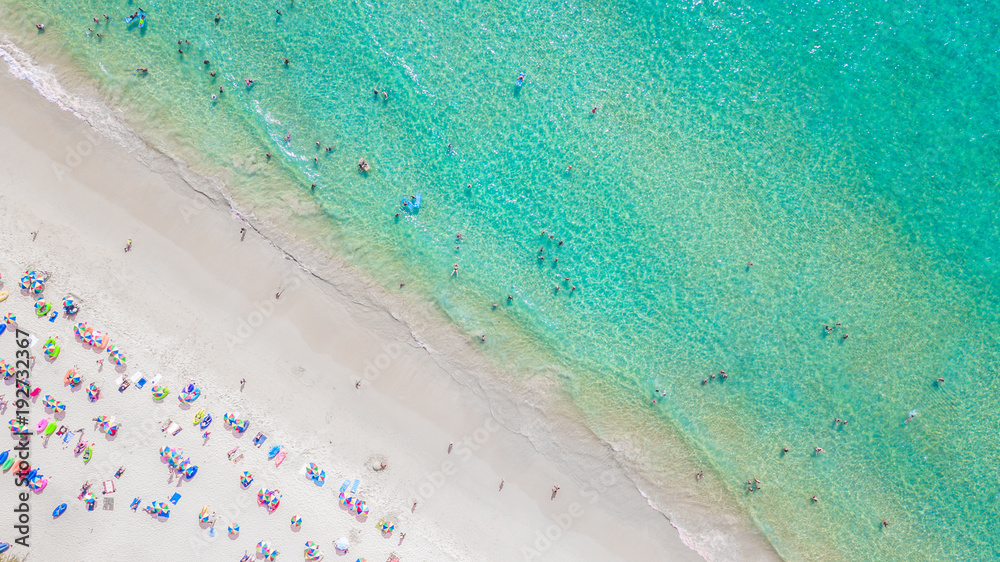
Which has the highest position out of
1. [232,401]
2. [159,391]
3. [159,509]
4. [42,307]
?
[232,401]

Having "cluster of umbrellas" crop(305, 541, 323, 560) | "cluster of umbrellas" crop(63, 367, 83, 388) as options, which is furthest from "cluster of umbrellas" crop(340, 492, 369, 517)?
"cluster of umbrellas" crop(63, 367, 83, 388)

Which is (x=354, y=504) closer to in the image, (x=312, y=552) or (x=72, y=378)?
(x=312, y=552)

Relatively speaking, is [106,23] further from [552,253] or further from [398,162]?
[552,253]

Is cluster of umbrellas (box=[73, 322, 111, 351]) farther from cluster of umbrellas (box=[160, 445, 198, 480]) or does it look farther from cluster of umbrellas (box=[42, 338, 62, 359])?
cluster of umbrellas (box=[160, 445, 198, 480])

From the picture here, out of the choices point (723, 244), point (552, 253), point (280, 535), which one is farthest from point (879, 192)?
point (280, 535)

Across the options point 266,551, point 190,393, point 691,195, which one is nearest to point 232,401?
point 190,393

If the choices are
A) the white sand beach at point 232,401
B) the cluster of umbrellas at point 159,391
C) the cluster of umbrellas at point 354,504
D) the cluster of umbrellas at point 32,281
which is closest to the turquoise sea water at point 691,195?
the white sand beach at point 232,401
